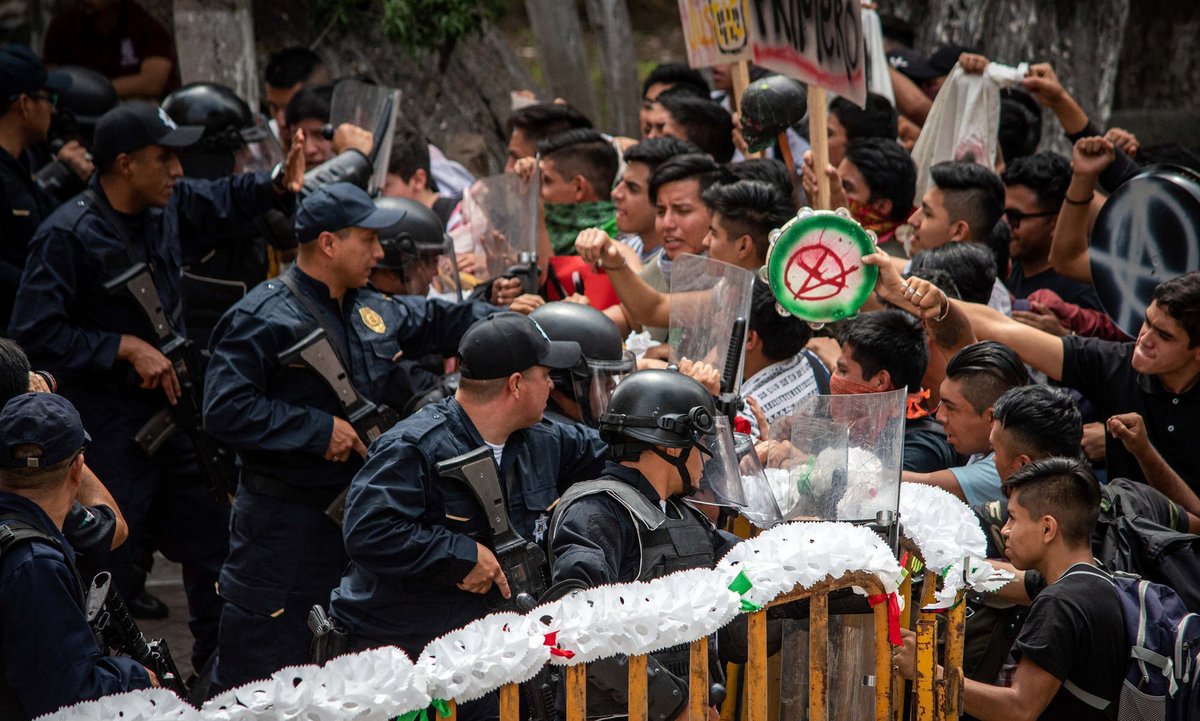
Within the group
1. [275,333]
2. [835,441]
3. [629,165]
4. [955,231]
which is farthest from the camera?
[629,165]

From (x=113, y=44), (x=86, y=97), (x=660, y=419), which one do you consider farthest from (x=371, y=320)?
(x=113, y=44)

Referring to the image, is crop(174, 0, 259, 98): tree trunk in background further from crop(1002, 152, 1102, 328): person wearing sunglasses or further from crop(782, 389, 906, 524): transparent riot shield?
crop(782, 389, 906, 524): transparent riot shield

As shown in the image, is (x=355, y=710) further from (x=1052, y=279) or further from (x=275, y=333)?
(x=1052, y=279)

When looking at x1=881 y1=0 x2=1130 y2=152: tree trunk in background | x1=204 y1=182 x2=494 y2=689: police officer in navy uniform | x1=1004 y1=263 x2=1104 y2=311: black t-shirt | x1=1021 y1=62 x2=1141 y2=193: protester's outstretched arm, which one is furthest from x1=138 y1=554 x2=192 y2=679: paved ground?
x1=881 y1=0 x2=1130 y2=152: tree trunk in background

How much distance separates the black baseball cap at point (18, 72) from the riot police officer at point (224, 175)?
755 millimetres

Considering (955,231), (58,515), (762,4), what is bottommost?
(955,231)

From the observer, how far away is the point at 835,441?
12.3 ft

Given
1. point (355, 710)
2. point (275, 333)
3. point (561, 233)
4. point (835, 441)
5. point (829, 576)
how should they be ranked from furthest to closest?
point (561, 233)
point (275, 333)
point (835, 441)
point (829, 576)
point (355, 710)

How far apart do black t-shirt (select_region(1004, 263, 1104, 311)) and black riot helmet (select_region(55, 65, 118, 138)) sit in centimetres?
563

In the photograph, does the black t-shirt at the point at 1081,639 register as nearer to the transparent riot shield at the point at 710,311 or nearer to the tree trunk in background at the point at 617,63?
the transparent riot shield at the point at 710,311

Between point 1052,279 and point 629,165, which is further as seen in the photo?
point 629,165

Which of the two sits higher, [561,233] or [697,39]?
[697,39]

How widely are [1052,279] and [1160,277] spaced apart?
3.42 feet

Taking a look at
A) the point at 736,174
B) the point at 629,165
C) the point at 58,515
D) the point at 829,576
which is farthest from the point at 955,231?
the point at 58,515
